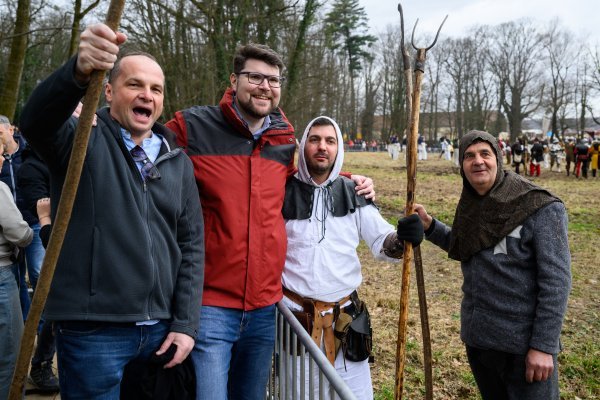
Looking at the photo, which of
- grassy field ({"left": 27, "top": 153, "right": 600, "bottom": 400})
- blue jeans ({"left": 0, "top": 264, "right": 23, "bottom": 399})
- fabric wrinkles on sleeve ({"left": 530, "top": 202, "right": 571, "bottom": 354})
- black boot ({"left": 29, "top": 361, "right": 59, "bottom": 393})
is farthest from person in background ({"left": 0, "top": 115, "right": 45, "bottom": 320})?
fabric wrinkles on sleeve ({"left": 530, "top": 202, "right": 571, "bottom": 354})

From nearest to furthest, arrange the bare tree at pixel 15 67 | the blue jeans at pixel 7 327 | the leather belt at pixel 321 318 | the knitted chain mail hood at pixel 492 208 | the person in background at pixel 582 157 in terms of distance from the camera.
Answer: the knitted chain mail hood at pixel 492 208 → the leather belt at pixel 321 318 → the blue jeans at pixel 7 327 → the bare tree at pixel 15 67 → the person in background at pixel 582 157

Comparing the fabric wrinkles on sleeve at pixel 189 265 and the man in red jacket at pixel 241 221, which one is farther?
the man in red jacket at pixel 241 221

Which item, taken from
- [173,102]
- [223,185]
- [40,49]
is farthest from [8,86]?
[40,49]

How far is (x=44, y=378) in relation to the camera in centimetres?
376

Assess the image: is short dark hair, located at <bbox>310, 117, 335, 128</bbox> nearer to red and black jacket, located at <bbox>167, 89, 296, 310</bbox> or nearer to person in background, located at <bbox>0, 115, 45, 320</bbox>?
red and black jacket, located at <bbox>167, 89, 296, 310</bbox>

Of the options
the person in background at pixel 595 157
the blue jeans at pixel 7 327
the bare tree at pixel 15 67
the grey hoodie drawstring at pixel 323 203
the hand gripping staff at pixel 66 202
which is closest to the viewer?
the hand gripping staff at pixel 66 202

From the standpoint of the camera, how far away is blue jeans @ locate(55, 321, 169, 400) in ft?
5.78

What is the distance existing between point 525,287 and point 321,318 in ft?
3.52

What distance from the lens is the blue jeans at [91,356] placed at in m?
1.76

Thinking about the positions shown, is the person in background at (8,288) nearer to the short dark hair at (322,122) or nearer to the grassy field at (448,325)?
the short dark hair at (322,122)

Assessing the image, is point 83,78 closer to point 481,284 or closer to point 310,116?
point 481,284

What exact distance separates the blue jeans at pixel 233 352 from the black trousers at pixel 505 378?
1188 mm

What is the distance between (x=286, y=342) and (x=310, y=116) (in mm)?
17298

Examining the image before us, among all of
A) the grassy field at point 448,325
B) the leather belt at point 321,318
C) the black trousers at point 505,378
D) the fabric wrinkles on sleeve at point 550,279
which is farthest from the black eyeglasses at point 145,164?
the grassy field at point 448,325
